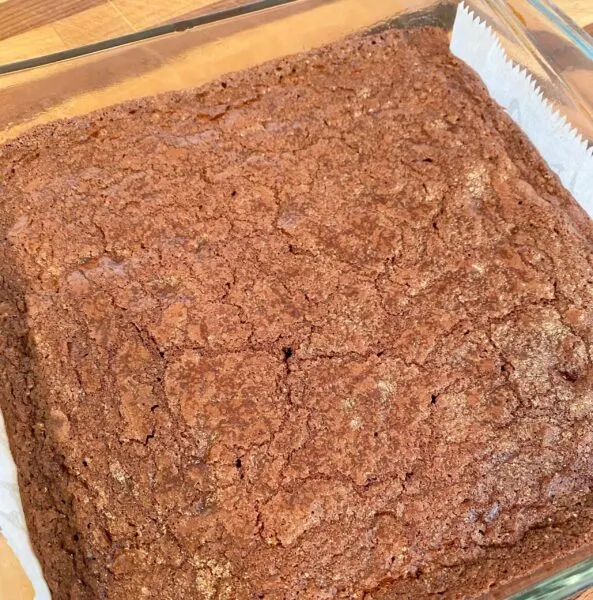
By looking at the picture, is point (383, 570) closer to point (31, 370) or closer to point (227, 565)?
point (227, 565)

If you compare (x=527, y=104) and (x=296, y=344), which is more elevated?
(x=527, y=104)

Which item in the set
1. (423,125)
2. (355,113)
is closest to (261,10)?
(355,113)

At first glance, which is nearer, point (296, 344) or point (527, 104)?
Result: point (296, 344)

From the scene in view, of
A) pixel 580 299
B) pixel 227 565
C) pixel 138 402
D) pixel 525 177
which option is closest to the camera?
pixel 227 565

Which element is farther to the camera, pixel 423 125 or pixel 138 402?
pixel 423 125

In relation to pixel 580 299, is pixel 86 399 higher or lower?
higher

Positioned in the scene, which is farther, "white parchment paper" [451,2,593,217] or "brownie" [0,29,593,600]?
"white parchment paper" [451,2,593,217]

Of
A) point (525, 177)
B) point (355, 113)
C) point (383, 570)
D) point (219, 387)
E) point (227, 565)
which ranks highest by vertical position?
point (355, 113)

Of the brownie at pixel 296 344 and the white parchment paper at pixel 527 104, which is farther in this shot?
the white parchment paper at pixel 527 104
